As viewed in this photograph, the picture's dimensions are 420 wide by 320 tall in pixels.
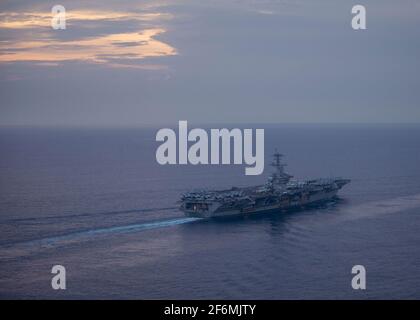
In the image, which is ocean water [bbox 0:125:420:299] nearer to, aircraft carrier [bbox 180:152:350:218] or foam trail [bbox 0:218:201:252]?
foam trail [bbox 0:218:201:252]

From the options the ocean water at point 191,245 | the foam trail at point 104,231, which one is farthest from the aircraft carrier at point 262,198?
the foam trail at point 104,231

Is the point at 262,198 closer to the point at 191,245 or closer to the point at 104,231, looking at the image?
the point at 191,245

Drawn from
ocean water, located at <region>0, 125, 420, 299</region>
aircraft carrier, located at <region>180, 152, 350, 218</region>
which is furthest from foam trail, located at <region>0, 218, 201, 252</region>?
aircraft carrier, located at <region>180, 152, 350, 218</region>

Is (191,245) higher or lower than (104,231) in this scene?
lower

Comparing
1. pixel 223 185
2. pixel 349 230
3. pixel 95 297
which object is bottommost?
pixel 95 297

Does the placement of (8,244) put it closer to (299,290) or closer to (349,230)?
(299,290)

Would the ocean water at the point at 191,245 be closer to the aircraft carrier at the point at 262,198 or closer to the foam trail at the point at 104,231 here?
the foam trail at the point at 104,231

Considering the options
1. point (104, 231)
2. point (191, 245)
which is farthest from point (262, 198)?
point (104, 231)

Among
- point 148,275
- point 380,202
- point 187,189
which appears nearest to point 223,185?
point 187,189
